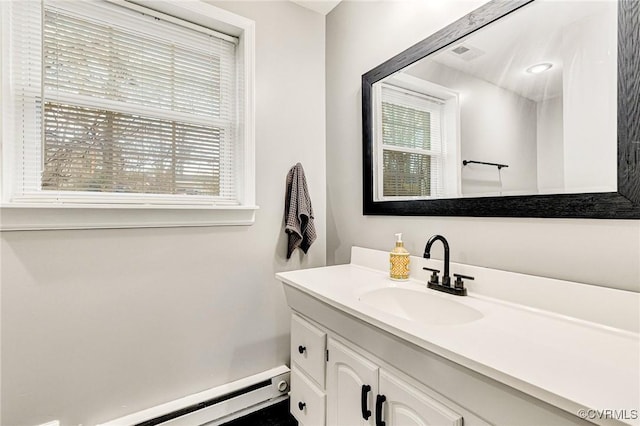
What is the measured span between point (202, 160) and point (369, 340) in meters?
1.30

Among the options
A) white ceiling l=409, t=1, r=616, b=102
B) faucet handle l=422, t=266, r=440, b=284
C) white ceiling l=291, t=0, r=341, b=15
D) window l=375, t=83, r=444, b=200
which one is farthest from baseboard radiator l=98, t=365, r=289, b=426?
white ceiling l=291, t=0, r=341, b=15

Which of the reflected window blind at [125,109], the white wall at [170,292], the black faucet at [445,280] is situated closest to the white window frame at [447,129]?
the black faucet at [445,280]

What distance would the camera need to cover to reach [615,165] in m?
0.85

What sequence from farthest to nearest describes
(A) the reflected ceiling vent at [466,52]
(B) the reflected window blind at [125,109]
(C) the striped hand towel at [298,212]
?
1. (C) the striped hand towel at [298,212]
2. (B) the reflected window blind at [125,109]
3. (A) the reflected ceiling vent at [466,52]

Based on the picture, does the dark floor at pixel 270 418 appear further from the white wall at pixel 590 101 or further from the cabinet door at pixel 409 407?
the white wall at pixel 590 101

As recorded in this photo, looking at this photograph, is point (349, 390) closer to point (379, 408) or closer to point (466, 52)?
point (379, 408)

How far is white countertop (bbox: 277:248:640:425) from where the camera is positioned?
542mm

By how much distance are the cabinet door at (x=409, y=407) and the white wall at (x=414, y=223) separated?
567mm

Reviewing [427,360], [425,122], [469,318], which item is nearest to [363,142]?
[425,122]

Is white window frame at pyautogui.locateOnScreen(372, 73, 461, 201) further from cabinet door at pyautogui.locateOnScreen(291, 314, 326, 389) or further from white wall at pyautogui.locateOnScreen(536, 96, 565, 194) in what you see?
cabinet door at pyautogui.locateOnScreen(291, 314, 326, 389)

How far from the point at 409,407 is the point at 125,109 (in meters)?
1.72

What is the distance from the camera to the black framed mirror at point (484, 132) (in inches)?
32.8

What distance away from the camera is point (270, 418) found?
5.54ft

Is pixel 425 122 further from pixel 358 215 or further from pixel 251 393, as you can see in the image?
pixel 251 393
